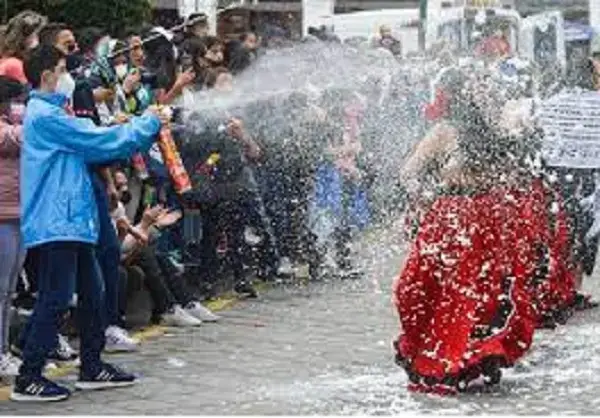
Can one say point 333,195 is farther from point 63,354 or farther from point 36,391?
point 36,391

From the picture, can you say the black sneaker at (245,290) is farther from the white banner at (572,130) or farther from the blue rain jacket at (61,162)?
the blue rain jacket at (61,162)

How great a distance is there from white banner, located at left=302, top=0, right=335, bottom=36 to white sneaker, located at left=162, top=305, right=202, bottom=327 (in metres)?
8.81

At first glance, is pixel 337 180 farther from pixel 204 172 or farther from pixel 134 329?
pixel 134 329

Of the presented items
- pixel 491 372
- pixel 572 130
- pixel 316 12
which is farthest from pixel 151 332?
pixel 316 12

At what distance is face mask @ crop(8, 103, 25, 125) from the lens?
7.43 m

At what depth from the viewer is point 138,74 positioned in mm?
9289

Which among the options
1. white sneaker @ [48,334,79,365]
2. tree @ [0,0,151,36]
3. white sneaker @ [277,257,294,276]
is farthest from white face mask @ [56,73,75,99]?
tree @ [0,0,151,36]

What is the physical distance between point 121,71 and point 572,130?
9.56 ft

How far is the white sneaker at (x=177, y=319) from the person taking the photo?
353 inches

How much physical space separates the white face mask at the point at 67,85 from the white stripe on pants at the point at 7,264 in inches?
28.7

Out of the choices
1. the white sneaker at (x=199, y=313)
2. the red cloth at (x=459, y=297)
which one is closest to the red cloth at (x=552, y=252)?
the red cloth at (x=459, y=297)

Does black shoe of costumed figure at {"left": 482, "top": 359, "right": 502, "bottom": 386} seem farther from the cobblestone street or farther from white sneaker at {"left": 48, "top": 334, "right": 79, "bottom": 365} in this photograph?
white sneaker at {"left": 48, "top": 334, "right": 79, "bottom": 365}

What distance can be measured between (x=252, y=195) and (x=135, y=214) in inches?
48.2

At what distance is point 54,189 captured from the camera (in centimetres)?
676
